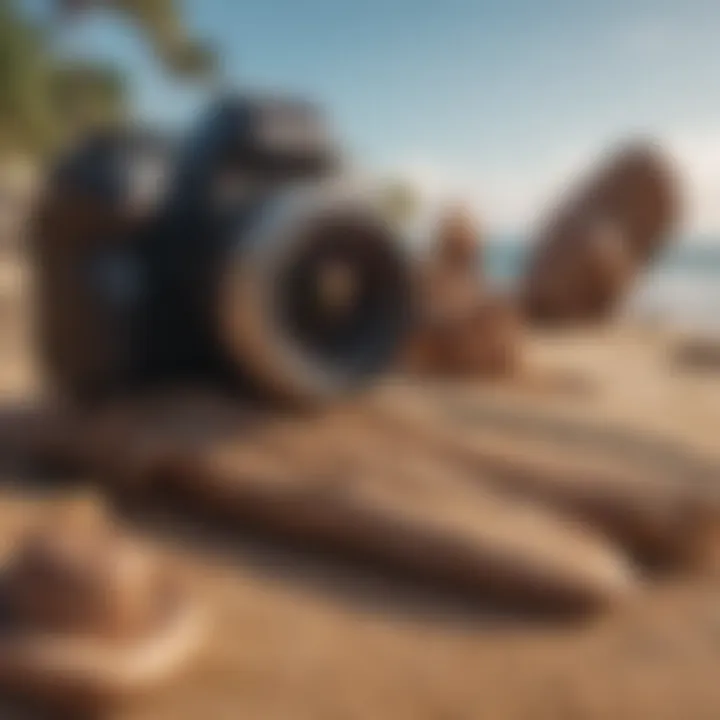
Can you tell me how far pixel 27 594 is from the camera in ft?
3.34

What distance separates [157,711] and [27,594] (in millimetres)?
170

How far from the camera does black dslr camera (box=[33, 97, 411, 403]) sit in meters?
1.59

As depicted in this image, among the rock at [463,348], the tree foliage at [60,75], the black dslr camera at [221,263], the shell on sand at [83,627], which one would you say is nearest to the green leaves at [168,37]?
the tree foliage at [60,75]

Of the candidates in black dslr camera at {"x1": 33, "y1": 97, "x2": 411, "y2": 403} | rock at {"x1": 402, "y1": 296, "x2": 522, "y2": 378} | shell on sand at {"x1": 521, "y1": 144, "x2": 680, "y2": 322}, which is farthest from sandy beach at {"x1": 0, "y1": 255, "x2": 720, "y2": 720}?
shell on sand at {"x1": 521, "y1": 144, "x2": 680, "y2": 322}

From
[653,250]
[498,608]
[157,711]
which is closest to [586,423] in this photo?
[498,608]

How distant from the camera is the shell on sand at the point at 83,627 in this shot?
3.21 feet

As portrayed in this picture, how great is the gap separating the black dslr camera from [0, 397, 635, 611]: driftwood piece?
0.29 feet

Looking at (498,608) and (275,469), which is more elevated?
(275,469)

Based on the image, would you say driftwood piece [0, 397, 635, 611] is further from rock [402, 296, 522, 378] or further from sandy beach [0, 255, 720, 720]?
rock [402, 296, 522, 378]

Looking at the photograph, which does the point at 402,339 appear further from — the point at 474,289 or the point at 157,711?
the point at 474,289

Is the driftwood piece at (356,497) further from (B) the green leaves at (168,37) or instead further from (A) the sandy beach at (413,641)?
(B) the green leaves at (168,37)

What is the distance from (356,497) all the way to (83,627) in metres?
0.52

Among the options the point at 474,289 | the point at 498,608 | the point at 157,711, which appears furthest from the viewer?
the point at 474,289

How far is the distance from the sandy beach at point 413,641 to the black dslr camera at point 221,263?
223mm
